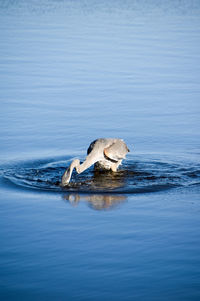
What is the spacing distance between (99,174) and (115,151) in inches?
27.8

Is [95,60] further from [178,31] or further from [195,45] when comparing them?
[178,31]

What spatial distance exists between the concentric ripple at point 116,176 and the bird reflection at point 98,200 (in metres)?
0.29

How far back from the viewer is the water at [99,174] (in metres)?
8.27

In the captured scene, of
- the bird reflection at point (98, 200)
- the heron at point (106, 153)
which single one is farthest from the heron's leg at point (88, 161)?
the bird reflection at point (98, 200)

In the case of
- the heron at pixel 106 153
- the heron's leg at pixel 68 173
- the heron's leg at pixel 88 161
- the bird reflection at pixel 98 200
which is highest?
the heron at pixel 106 153

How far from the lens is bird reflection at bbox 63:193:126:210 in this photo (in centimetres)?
1109

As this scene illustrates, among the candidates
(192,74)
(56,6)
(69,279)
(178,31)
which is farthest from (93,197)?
(56,6)

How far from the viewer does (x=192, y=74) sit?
22.8 m

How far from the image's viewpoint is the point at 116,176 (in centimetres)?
1312

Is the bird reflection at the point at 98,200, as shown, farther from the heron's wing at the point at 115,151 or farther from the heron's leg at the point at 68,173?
the heron's wing at the point at 115,151

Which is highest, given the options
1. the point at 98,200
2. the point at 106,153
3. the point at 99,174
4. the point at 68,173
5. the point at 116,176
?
the point at 106,153

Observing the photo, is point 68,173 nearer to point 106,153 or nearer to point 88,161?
point 88,161

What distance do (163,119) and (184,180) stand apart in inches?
195

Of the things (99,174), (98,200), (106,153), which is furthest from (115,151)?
(98,200)
